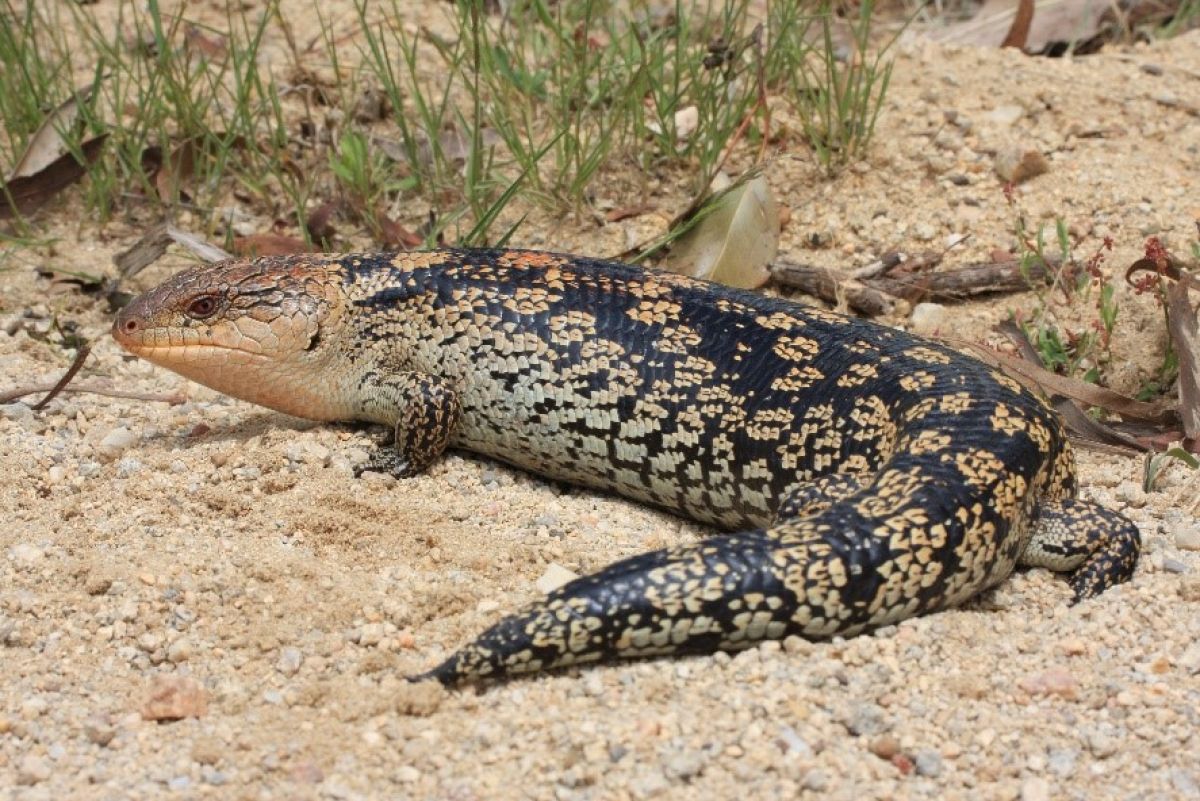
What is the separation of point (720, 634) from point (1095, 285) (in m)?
4.02

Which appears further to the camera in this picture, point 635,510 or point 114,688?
point 635,510

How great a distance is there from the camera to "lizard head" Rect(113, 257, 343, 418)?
6645 mm

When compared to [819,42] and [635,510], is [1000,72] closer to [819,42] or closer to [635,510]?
[819,42]

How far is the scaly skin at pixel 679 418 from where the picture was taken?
469 cm

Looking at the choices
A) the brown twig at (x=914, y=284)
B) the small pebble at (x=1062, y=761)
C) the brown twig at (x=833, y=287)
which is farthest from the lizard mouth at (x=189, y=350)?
the small pebble at (x=1062, y=761)

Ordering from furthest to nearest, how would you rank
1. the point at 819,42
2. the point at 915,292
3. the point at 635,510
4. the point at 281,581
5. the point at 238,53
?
the point at 819,42, the point at 238,53, the point at 915,292, the point at 635,510, the point at 281,581

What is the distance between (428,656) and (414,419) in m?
1.74

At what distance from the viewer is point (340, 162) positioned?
8477 mm

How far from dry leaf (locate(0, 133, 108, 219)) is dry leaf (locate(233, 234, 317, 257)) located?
1124mm

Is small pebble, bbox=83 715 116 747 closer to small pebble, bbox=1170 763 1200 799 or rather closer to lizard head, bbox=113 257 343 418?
lizard head, bbox=113 257 343 418

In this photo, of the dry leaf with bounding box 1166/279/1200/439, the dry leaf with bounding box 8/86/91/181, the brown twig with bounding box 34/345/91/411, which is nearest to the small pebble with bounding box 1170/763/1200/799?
the dry leaf with bounding box 1166/279/1200/439

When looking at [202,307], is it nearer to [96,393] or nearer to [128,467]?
[128,467]

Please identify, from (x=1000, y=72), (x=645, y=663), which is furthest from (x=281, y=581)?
(x=1000, y=72)

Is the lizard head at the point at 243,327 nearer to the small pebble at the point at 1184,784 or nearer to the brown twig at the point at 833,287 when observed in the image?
the brown twig at the point at 833,287
